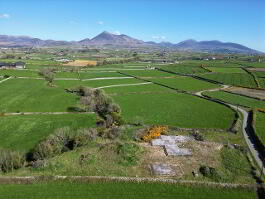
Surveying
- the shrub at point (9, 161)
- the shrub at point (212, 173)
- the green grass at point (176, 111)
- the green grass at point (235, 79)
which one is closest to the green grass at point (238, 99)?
the green grass at point (176, 111)

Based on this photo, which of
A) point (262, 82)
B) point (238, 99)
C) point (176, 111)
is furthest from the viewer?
point (262, 82)

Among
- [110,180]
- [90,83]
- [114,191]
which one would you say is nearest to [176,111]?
[110,180]

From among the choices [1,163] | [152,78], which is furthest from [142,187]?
[152,78]

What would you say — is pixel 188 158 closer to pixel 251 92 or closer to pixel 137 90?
pixel 137 90

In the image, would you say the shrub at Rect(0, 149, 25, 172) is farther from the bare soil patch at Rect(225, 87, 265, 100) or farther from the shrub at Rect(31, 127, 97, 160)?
the bare soil patch at Rect(225, 87, 265, 100)

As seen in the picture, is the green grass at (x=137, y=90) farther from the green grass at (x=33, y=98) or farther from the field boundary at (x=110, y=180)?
the field boundary at (x=110, y=180)

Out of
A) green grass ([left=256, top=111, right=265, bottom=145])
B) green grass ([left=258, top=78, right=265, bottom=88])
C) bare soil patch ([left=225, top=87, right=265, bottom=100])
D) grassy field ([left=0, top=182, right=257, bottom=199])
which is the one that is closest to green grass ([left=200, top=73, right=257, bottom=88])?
green grass ([left=258, top=78, right=265, bottom=88])
